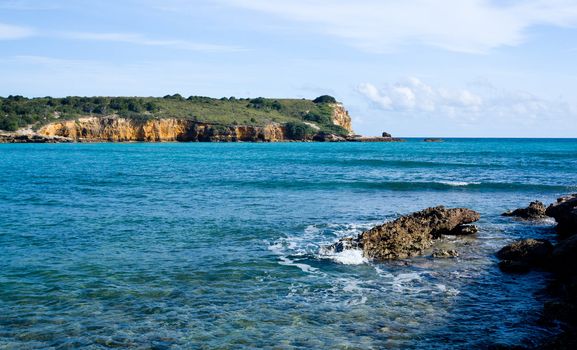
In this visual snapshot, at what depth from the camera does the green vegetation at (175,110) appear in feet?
377

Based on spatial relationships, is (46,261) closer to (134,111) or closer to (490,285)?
(490,285)

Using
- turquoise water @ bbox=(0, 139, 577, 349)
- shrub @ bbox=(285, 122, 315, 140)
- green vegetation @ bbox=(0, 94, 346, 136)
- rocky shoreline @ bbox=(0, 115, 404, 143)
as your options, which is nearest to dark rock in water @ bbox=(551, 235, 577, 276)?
turquoise water @ bbox=(0, 139, 577, 349)

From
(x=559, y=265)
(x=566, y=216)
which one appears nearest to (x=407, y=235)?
(x=559, y=265)

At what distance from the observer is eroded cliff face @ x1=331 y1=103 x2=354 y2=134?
177m

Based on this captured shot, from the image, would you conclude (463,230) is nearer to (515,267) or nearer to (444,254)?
(444,254)

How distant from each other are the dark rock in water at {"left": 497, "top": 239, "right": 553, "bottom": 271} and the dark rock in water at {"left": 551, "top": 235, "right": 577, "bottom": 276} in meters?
0.42

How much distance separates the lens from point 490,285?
44.0 ft

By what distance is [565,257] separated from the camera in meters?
14.4

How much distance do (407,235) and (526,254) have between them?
370 centimetres

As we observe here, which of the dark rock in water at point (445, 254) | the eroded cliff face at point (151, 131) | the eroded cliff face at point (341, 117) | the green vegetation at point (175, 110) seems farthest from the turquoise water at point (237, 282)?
the eroded cliff face at point (341, 117)

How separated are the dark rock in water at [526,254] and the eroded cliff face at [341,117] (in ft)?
522

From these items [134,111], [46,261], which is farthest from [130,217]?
[134,111]

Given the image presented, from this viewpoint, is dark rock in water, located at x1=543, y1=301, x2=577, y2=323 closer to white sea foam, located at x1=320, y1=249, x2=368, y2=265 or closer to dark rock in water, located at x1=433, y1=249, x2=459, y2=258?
dark rock in water, located at x1=433, y1=249, x2=459, y2=258

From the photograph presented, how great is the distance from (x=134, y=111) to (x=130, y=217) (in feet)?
358
